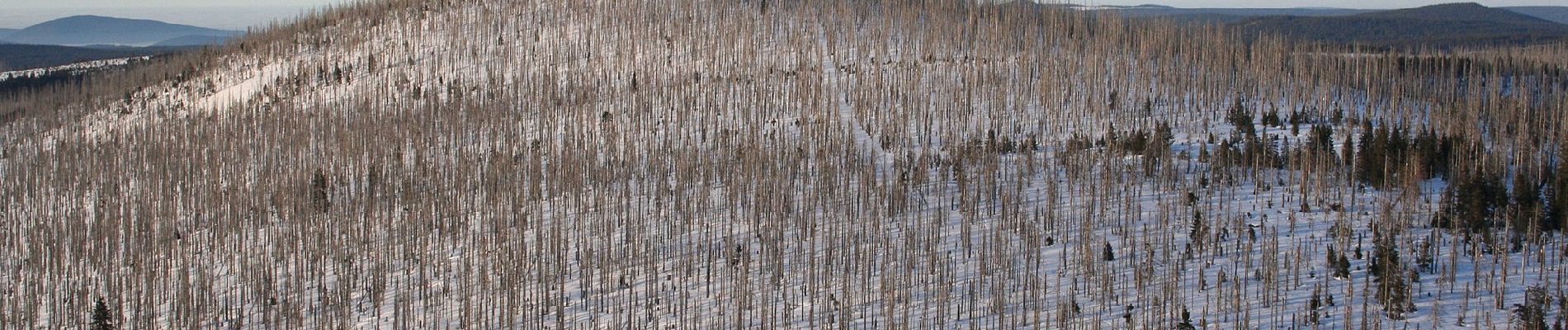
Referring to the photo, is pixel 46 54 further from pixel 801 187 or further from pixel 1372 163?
pixel 1372 163

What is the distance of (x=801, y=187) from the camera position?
11555mm

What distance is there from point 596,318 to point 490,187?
3925 mm

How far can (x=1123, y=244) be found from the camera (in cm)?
941

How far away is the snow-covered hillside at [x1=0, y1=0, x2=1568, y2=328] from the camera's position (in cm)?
869

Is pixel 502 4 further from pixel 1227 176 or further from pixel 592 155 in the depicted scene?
pixel 1227 176

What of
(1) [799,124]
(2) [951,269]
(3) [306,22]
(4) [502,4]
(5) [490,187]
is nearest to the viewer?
(2) [951,269]

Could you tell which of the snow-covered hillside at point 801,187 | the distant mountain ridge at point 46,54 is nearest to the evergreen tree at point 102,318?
the snow-covered hillside at point 801,187

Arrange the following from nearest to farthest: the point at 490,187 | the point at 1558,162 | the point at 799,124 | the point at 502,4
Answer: the point at 1558,162
the point at 490,187
the point at 799,124
the point at 502,4

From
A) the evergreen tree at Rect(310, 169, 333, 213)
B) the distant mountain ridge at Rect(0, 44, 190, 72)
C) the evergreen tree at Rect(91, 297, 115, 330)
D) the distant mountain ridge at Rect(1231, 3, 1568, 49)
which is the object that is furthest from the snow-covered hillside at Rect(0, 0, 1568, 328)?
the distant mountain ridge at Rect(0, 44, 190, 72)

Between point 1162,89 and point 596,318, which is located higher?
point 1162,89

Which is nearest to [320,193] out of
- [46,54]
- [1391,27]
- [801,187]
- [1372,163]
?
[801,187]

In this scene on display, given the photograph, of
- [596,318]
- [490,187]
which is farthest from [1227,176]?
[490,187]

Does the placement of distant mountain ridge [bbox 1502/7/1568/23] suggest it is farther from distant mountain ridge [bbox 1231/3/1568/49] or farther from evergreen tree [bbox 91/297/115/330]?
evergreen tree [bbox 91/297/115/330]

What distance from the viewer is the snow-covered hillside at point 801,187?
28.5 ft
